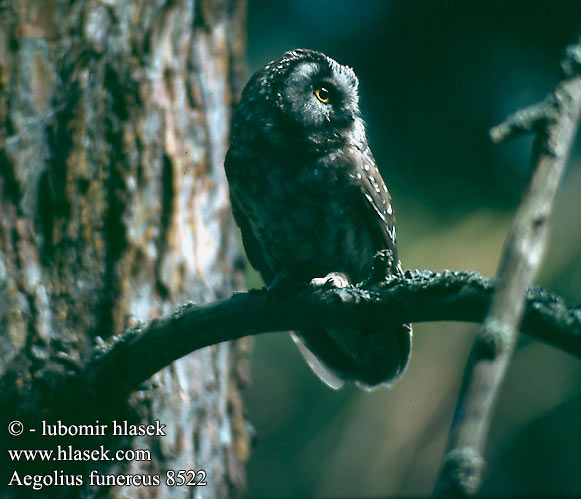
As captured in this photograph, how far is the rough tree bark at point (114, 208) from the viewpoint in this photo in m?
2.07

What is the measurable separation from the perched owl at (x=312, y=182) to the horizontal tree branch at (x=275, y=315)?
1.87 ft

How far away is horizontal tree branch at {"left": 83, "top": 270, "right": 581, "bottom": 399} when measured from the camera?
137cm

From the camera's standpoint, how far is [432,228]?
3.36 metres

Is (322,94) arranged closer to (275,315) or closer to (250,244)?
(250,244)

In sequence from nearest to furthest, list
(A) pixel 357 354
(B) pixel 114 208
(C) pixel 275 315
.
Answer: (C) pixel 275 315
(B) pixel 114 208
(A) pixel 357 354

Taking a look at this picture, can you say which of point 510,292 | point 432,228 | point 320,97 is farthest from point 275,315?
point 432,228

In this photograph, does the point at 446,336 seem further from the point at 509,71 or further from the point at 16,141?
the point at 16,141

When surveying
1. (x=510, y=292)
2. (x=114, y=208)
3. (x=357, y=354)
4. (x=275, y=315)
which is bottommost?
(x=510, y=292)

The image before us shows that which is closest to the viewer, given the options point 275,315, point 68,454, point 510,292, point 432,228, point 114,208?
point 510,292

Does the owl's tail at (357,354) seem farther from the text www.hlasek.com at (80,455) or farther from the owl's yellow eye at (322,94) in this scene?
the owl's yellow eye at (322,94)

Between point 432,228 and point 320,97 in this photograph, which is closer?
point 320,97

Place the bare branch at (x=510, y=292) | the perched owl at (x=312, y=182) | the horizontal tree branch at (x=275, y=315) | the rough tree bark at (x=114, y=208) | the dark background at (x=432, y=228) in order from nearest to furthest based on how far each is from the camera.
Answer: the bare branch at (x=510, y=292) → the horizontal tree branch at (x=275, y=315) → the rough tree bark at (x=114, y=208) → the perched owl at (x=312, y=182) → the dark background at (x=432, y=228)

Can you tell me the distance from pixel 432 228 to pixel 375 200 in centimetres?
103

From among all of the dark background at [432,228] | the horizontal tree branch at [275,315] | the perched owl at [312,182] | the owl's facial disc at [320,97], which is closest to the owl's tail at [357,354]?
the perched owl at [312,182]
